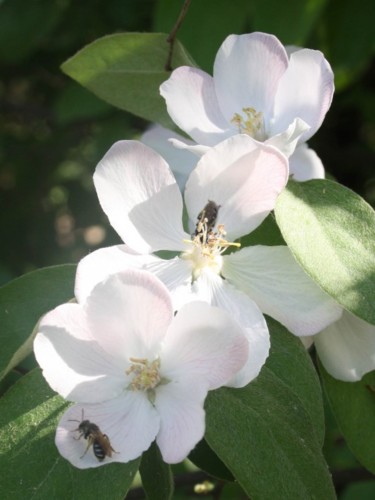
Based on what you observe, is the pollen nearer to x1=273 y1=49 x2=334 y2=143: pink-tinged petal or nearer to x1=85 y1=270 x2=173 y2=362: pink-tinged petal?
x1=85 y1=270 x2=173 y2=362: pink-tinged petal

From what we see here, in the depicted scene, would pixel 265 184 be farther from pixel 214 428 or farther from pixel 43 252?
pixel 43 252

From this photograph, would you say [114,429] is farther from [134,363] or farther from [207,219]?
[207,219]

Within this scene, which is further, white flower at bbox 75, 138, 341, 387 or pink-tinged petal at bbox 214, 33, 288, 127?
pink-tinged petal at bbox 214, 33, 288, 127

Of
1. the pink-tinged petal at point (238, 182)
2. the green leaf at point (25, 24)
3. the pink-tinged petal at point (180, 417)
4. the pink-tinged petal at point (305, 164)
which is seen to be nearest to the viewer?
the pink-tinged petal at point (180, 417)

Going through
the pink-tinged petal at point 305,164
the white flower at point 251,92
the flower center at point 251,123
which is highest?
the white flower at point 251,92

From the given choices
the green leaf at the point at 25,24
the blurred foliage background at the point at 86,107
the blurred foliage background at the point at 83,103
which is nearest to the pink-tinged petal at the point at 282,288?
the blurred foliage background at the point at 86,107

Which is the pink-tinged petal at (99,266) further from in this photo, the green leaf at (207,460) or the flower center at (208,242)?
the green leaf at (207,460)

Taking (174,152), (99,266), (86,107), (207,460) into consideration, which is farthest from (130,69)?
(86,107)

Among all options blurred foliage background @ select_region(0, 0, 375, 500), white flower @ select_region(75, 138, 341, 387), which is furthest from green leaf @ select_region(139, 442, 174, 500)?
blurred foliage background @ select_region(0, 0, 375, 500)
